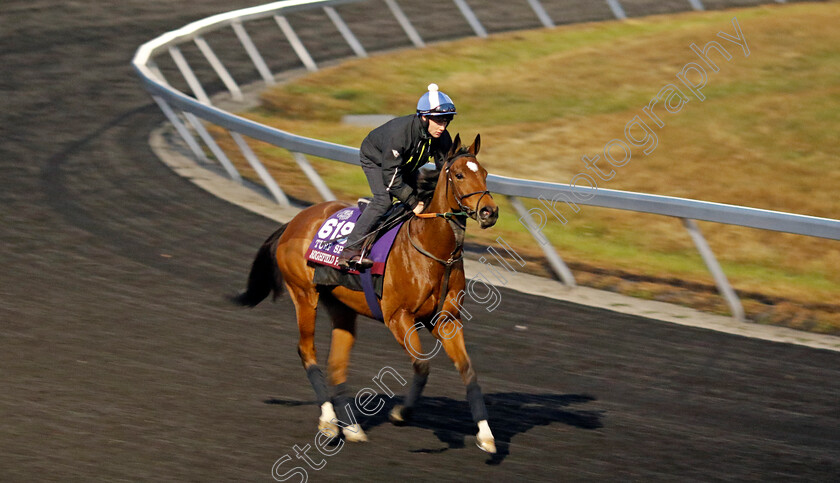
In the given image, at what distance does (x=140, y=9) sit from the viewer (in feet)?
77.3

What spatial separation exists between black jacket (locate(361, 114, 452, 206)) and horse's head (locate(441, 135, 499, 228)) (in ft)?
1.25

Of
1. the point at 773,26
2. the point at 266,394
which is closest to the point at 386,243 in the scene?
the point at 266,394

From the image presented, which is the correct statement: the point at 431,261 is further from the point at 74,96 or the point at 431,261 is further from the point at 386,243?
the point at 74,96

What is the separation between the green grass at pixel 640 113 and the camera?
41.0 feet

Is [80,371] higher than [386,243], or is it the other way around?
[386,243]

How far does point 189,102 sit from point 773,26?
12.4m

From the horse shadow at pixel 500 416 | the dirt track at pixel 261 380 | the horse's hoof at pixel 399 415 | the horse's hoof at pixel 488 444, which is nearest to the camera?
the horse's hoof at pixel 488 444

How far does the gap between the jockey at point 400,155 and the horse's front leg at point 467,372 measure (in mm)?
727

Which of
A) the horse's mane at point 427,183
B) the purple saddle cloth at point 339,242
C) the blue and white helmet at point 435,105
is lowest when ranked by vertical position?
the purple saddle cloth at point 339,242

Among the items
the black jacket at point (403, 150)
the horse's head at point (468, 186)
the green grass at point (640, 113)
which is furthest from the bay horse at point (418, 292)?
the green grass at point (640, 113)

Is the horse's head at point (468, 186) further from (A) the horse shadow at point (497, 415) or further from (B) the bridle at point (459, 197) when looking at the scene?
(A) the horse shadow at point (497, 415)

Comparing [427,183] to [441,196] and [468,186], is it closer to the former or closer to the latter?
[441,196]

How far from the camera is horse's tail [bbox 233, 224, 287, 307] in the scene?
28.0 feet

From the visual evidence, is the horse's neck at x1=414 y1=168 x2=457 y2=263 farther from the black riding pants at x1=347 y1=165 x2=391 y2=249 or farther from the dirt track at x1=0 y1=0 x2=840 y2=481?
the dirt track at x1=0 y1=0 x2=840 y2=481
